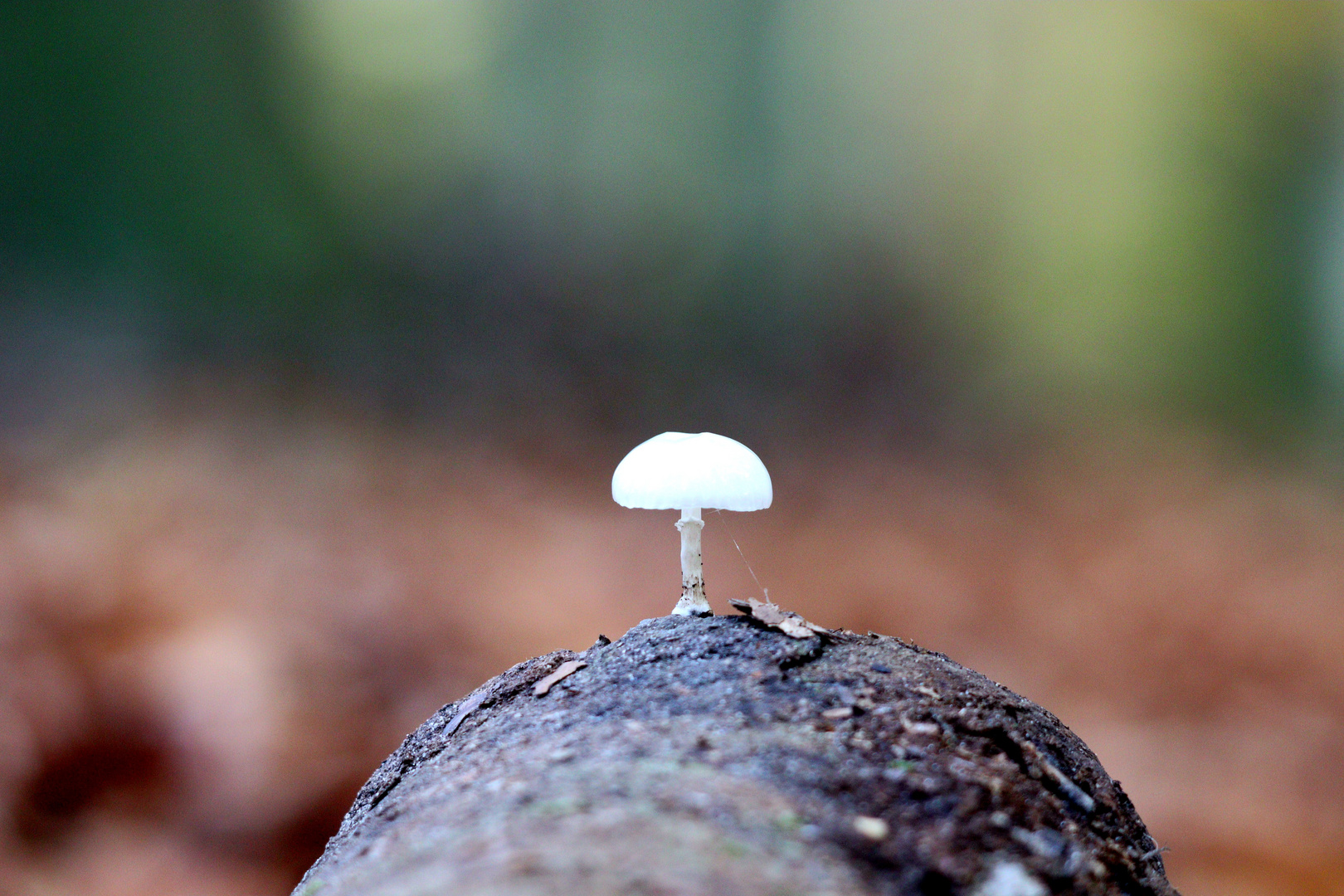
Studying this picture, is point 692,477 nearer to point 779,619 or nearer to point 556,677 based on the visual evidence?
point 779,619

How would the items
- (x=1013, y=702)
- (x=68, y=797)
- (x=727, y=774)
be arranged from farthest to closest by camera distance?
1. (x=68, y=797)
2. (x=1013, y=702)
3. (x=727, y=774)

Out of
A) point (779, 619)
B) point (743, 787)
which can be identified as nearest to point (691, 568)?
point (779, 619)

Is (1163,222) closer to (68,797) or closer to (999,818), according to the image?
(999,818)

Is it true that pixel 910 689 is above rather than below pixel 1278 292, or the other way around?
below

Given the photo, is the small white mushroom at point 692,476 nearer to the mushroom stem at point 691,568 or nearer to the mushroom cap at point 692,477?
the mushroom cap at point 692,477

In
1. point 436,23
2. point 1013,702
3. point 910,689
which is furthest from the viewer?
point 436,23

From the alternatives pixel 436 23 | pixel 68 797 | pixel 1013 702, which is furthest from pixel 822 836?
pixel 436 23

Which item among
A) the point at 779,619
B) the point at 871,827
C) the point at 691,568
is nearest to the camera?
the point at 871,827
